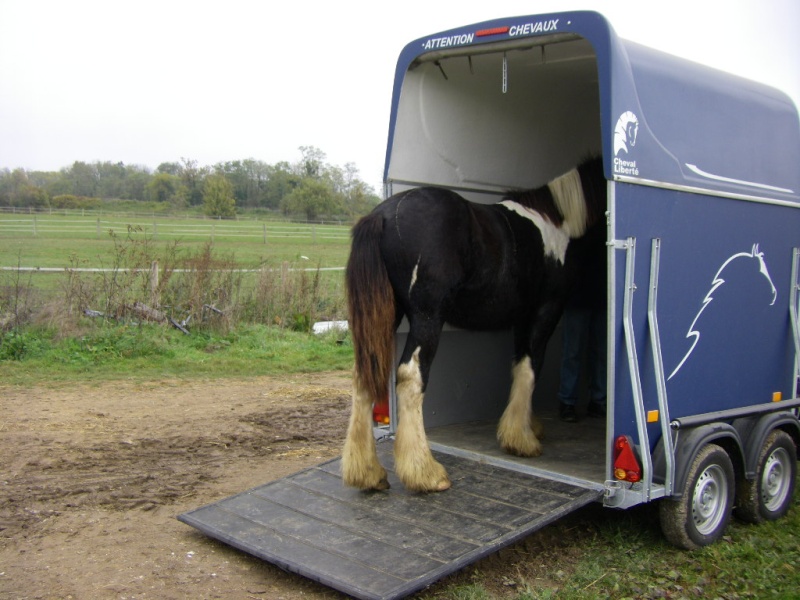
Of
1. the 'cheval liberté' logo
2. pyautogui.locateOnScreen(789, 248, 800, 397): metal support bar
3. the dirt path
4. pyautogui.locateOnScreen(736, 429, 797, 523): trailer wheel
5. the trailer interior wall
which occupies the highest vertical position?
the trailer interior wall

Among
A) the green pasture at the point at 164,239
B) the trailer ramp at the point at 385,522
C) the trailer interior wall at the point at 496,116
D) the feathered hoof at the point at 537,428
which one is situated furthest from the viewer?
the green pasture at the point at 164,239

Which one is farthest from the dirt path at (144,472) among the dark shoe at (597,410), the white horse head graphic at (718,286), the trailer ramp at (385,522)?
the white horse head graphic at (718,286)

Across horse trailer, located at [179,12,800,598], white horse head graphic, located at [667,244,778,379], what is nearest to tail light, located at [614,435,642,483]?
horse trailer, located at [179,12,800,598]

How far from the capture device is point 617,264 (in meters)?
3.70

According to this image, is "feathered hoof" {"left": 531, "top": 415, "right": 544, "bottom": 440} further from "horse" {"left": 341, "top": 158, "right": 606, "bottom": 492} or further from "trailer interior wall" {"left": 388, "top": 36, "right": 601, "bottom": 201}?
"trailer interior wall" {"left": 388, "top": 36, "right": 601, "bottom": 201}

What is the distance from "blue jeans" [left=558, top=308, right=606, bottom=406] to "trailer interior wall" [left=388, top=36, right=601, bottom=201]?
1157 mm

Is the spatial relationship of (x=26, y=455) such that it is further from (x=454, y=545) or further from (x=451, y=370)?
(x=454, y=545)

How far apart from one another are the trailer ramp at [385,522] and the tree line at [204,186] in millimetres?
30361

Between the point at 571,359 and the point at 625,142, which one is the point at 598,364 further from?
the point at 625,142

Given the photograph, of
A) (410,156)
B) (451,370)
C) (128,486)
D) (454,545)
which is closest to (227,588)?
(454,545)

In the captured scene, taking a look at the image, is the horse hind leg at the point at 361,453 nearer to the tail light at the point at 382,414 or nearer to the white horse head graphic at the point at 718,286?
the tail light at the point at 382,414

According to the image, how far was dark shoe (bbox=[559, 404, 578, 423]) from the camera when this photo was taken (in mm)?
5684

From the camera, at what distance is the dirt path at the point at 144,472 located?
11.6 feet

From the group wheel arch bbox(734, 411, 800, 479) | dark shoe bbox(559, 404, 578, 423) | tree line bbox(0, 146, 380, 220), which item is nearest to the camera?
wheel arch bbox(734, 411, 800, 479)
